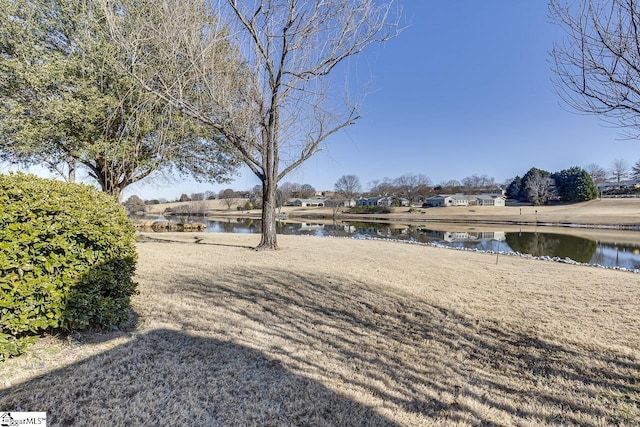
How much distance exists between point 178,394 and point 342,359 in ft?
4.61

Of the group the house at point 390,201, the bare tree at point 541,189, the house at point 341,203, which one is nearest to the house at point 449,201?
the house at point 390,201

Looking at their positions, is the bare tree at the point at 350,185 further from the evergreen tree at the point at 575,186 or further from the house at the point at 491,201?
the evergreen tree at the point at 575,186

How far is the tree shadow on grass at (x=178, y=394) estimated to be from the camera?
5.98 feet

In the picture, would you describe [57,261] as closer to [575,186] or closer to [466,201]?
[575,186]

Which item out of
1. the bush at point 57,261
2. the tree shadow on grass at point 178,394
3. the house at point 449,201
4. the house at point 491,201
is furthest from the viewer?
the house at point 449,201

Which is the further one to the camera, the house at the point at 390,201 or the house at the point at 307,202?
the house at the point at 307,202

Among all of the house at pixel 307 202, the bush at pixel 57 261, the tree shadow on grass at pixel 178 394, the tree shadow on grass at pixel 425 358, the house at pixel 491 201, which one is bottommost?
the tree shadow on grass at pixel 425 358

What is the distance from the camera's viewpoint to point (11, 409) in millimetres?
1765

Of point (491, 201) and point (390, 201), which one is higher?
point (390, 201)

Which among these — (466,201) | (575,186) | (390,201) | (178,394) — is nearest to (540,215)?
(575,186)

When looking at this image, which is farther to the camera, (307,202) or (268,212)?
(307,202)

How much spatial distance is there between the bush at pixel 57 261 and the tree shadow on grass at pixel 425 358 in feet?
2.95

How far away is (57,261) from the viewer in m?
2.39

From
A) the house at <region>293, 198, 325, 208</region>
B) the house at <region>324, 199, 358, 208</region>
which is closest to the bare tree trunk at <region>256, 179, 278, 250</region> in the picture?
the house at <region>324, 199, 358, 208</region>
